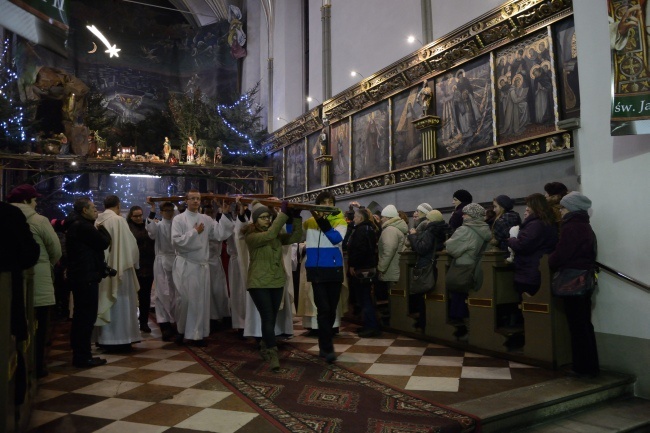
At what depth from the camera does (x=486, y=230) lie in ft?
17.2

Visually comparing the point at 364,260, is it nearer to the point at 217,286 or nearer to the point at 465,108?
the point at 217,286

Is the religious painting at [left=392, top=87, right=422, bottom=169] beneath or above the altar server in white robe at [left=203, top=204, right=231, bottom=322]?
above

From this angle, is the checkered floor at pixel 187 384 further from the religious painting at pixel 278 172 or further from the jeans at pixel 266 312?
the religious painting at pixel 278 172

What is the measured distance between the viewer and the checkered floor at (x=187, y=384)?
3133 mm

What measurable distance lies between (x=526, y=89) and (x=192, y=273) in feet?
18.0

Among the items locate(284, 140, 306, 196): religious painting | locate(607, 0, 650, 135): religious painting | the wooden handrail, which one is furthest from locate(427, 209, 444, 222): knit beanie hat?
locate(284, 140, 306, 196): religious painting

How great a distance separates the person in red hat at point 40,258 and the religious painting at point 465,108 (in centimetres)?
643

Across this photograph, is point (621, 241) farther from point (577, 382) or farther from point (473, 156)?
point (473, 156)

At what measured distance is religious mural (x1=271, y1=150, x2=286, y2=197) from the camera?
1656cm

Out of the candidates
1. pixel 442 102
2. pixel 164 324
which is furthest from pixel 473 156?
pixel 164 324

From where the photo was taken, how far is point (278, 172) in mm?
16891

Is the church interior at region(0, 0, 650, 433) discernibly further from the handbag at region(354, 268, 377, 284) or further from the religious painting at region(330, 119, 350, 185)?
Result: the handbag at region(354, 268, 377, 284)

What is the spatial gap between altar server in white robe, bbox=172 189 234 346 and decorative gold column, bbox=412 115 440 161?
16.0ft

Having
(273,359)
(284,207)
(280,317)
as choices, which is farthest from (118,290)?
(284,207)
